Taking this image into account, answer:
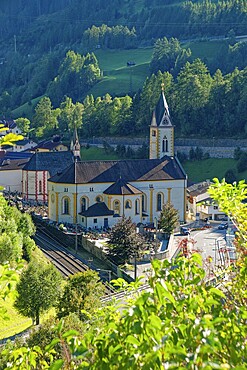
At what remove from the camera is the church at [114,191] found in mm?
55531

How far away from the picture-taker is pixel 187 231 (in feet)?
177

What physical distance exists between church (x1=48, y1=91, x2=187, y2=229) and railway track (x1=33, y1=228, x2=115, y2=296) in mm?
3602

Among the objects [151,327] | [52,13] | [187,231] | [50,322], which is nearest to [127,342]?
[151,327]

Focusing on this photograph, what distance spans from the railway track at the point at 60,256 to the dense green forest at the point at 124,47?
114 ft

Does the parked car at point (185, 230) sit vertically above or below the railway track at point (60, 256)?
below

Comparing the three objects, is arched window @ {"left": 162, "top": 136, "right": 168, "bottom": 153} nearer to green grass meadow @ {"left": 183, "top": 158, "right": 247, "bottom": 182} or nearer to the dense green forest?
green grass meadow @ {"left": 183, "top": 158, "right": 247, "bottom": 182}

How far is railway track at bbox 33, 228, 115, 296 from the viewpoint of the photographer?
42844 millimetres

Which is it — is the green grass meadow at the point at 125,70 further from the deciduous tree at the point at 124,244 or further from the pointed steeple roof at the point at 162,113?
the deciduous tree at the point at 124,244

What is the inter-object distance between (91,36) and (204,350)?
146484 mm

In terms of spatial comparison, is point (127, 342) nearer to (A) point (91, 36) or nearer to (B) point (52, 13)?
(A) point (91, 36)

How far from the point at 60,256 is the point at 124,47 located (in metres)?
106

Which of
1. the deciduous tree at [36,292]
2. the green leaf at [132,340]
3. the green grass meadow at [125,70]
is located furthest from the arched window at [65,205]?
the green grass meadow at [125,70]

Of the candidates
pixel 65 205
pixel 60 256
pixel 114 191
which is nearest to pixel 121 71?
pixel 65 205

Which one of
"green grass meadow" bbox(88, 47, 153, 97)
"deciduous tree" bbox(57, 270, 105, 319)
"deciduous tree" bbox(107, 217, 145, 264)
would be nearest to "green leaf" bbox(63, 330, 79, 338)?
"deciduous tree" bbox(57, 270, 105, 319)
